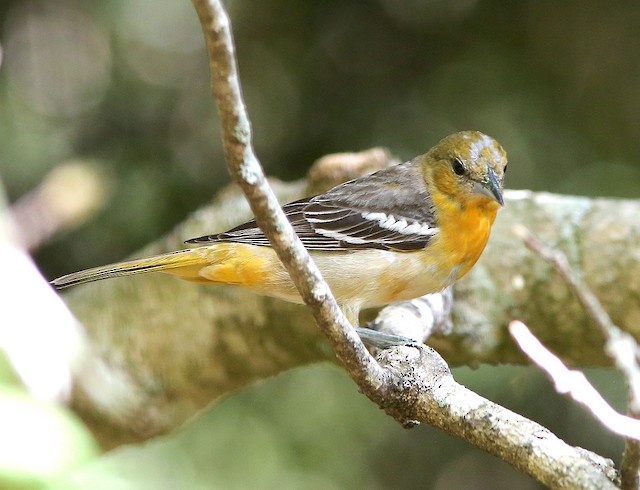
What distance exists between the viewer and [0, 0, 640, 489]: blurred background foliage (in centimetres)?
497

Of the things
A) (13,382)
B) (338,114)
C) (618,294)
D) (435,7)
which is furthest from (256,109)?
(13,382)

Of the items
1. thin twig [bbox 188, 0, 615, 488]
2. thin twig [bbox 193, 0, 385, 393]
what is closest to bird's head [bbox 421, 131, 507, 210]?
thin twig [bbox 188, 0, 615, 488]

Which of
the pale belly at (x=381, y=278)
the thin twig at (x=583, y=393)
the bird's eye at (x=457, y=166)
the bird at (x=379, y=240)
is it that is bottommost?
the pale belly at (x=381, y=278)

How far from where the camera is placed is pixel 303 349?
13.8 feet

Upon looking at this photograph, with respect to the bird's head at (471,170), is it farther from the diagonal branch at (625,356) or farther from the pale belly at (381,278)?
the diagonal branch at (625,356)

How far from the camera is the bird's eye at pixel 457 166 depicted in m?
3.44

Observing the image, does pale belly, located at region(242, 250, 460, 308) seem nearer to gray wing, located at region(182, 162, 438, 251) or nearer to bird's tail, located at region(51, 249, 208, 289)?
gray wing, located at region(182, 162, 438, 251)

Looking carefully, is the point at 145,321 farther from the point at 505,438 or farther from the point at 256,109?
the point at 505,438

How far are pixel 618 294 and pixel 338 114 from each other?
2.34 metres

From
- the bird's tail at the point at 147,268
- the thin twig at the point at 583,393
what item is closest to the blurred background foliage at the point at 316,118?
the bird's tail at the point at 147,268

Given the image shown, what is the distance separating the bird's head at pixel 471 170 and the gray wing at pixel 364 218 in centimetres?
12

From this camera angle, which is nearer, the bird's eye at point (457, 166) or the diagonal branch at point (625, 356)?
the diagonal branch at point (625, 356)

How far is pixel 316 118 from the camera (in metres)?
5.34

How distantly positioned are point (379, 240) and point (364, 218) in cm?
18
